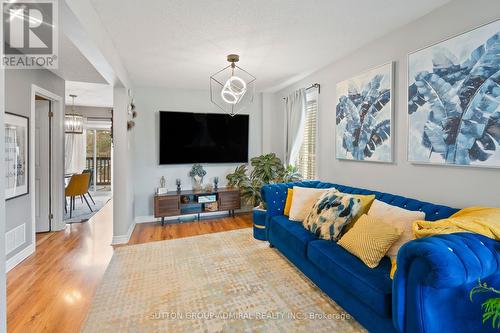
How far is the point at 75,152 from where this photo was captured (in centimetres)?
737

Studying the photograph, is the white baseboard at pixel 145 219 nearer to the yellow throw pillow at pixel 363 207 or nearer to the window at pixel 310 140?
the window at pixel 310 140

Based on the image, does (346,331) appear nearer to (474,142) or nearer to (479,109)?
(474,142)

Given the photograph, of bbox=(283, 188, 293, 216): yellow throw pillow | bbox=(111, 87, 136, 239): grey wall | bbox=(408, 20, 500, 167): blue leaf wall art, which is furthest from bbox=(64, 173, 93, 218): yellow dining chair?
bbox=(408, 20, 500, 167): blue leaf wall art

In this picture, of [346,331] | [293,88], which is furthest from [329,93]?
[346,331]

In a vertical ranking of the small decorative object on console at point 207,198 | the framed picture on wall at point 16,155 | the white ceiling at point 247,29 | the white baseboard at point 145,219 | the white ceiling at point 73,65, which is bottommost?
the white baseboard at point 145,219


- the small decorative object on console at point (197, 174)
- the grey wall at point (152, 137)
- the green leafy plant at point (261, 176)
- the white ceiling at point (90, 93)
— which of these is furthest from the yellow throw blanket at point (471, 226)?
the white ceiling at point (90, 93)

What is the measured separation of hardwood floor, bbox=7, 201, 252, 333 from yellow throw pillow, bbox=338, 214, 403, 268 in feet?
6.93

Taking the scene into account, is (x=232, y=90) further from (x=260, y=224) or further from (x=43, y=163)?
(x=43, y=163)

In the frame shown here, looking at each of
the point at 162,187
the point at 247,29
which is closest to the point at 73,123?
the point at 162,187

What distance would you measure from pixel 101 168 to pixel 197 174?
472cm

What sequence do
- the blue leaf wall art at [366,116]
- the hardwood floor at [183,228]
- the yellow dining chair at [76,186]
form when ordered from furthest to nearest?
the yellow dining chair at [76,186], the hardwood floor at [183,228], the blue leaf wall art at [366,116]

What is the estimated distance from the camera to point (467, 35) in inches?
74.4

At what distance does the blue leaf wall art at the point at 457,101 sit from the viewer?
1.76 metres

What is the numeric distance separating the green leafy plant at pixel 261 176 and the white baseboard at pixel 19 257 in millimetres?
2925
